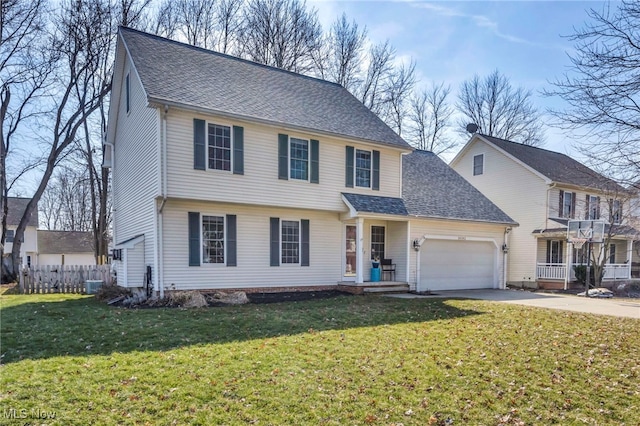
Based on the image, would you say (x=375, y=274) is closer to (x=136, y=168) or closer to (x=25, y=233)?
(x=136, y=168)

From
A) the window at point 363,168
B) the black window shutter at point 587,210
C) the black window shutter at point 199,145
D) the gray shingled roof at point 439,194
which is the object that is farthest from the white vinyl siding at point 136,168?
the black window shutter at point 587,210

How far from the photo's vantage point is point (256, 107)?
1255 cm

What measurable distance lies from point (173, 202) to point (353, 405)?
8.87 metres

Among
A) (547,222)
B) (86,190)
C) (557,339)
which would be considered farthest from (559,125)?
(86,190)

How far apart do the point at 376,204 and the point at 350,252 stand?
207 cm

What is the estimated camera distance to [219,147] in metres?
11.7

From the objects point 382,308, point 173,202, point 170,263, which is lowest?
point 382,308

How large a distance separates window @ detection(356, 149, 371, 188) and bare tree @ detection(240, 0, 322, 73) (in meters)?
Answer: 12.5

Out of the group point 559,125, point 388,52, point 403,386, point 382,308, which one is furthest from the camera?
point 388,52


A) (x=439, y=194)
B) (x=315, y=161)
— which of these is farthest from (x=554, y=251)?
(x=315, y=161)

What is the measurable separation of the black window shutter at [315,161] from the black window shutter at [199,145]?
3.61 meters

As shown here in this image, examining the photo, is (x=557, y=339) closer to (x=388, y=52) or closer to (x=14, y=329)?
(x=14, y=329)

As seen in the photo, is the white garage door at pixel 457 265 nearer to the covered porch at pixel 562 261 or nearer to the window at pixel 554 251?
the covered porch at pixel 562 261

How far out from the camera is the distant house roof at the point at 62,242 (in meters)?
37.5
